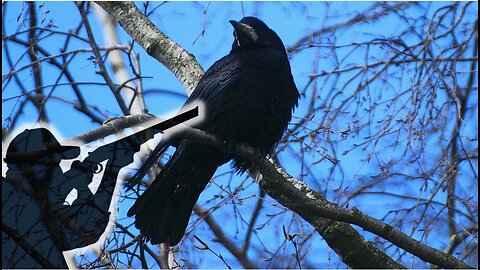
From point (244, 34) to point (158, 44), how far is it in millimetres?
592

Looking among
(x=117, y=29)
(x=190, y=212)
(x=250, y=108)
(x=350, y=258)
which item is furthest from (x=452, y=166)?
(x=117, y=29)

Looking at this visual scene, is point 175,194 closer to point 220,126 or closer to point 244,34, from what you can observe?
point 220,126

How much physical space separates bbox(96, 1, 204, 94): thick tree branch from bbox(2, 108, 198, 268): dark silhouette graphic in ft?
4.26

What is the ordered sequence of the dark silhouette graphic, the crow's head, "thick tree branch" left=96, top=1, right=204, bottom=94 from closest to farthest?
the dark silhouette graphic
the crow's head
"thick tree branch" left=96, top=1, right=204, bottom=94

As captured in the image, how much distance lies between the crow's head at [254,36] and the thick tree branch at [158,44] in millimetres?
302

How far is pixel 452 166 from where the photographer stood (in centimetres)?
448

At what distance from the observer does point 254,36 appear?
483 centimetres

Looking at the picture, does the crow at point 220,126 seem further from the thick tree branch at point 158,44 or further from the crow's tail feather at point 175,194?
the thick tree branch at point 158,44

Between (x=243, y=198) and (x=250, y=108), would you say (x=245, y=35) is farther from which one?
(x=243, y=198)

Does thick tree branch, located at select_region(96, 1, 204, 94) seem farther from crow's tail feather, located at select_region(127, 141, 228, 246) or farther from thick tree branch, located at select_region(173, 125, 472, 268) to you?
thick tree branch, located at select_region(173, 125, 472, 268)

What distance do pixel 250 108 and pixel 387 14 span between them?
128cm

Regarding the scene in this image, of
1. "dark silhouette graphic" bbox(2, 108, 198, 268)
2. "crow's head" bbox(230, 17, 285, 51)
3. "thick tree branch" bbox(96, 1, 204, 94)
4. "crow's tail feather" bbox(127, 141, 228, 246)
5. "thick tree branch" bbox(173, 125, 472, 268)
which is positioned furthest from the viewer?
"thick tree branch" bbox(96, 1, 204, 94)

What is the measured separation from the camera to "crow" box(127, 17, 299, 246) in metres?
4.35

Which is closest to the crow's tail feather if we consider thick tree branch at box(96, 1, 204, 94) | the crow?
the crow
